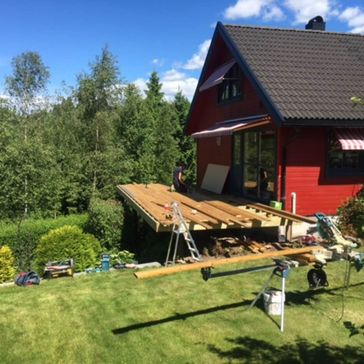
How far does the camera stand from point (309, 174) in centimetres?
1195

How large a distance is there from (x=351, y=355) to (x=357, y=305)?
182 centimetres

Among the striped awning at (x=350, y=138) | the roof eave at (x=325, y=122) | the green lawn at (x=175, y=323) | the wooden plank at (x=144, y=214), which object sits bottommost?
the green lawn at (x=175, y=323)

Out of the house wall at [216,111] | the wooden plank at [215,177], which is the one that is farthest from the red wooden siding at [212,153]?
the wooden plank at [215,177]

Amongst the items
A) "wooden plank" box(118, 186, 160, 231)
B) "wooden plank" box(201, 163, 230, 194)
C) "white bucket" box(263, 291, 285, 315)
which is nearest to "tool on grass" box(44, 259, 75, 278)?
"wooden plank" box(118, 186, 160, 231)

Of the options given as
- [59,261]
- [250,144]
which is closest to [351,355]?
[59,261]

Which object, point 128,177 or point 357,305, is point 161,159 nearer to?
point 128,177

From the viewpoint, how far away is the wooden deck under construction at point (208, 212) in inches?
384

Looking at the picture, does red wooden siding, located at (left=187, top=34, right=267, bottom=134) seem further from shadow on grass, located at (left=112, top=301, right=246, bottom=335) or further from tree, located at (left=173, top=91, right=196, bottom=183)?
tree, located at (left=173, top=91, right=196, bottom=183)

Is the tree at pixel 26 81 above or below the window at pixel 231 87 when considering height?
above

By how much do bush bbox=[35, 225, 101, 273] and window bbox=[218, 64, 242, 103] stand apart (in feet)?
23.8

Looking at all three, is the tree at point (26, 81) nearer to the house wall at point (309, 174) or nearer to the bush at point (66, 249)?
the bush at point (66, 249)

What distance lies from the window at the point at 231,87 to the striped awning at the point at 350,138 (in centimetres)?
399

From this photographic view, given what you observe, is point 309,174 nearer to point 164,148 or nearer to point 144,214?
point 144,214

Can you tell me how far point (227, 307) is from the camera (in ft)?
23.0
